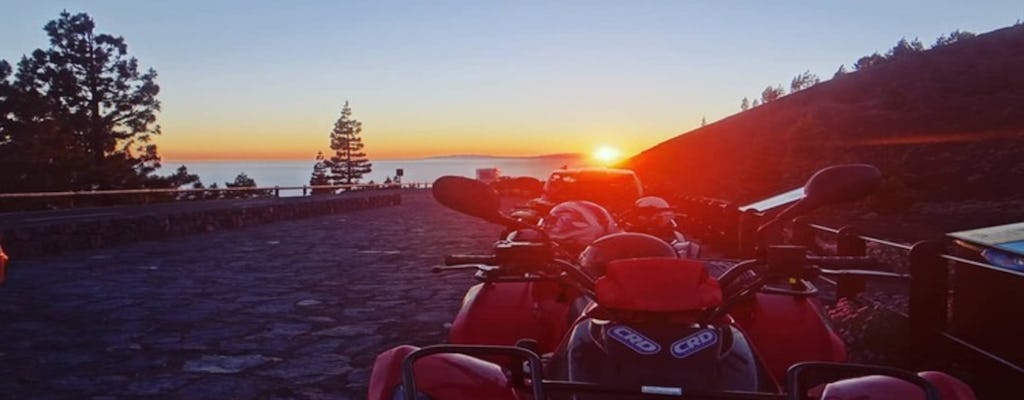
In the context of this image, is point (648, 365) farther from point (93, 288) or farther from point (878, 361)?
point (93, 288)

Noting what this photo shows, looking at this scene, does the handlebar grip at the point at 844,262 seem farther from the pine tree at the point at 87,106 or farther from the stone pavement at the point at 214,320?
the pine tree at the point at 87,106

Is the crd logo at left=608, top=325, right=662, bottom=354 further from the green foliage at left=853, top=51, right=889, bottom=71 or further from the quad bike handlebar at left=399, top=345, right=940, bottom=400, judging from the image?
the green foliage at left=853, top=51, right=889, bottom=71

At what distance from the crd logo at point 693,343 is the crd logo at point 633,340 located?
0.04 meters

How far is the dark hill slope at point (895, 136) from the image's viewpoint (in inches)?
1314

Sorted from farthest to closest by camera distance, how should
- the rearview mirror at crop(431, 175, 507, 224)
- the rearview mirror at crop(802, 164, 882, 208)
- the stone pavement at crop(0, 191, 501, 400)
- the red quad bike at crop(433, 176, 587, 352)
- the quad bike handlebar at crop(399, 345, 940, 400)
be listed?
the stone pavement at crop(0, 191, 501, 400)
the red quad bike at crop(433, 176, 587, 352)
the rearview mirror at crop(431, 175, 507, 224)
the rearview mirror at crop(802, 164, 882, 208)
the quad bike handlebar at crop(399, 345, 940, 400)

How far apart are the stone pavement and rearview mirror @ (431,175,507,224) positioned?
3.38 metres

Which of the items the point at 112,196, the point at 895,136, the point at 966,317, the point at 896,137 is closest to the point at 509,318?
the point at 966,317

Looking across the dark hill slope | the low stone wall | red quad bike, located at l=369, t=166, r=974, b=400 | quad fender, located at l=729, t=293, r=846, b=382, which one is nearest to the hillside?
the dark hill slope

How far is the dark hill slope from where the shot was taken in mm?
33375

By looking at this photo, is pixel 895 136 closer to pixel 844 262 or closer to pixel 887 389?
pixel 844 262

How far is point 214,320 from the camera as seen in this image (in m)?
8.59

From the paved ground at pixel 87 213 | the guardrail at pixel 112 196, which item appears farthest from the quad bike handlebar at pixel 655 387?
the guardrail at pixel 112 196

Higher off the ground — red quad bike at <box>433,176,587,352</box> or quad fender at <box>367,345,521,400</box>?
quad fender at <box>367,345,521,400</box>

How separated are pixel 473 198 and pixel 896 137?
4882 cm
